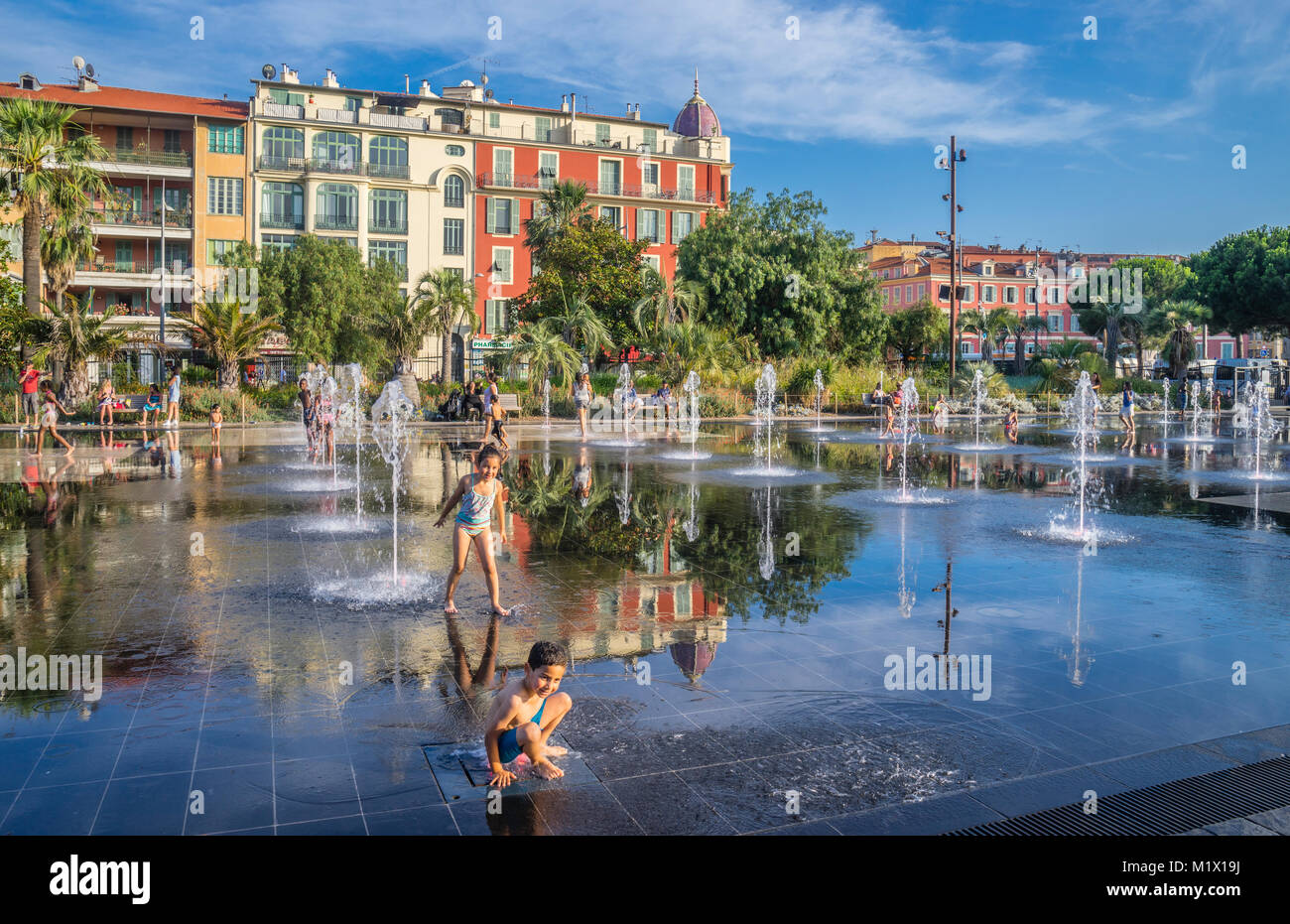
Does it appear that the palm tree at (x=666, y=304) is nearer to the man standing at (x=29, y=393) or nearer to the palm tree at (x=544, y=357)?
the palm tree at (x=544, y=357)

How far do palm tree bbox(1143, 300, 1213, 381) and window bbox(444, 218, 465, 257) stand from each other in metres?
35.8

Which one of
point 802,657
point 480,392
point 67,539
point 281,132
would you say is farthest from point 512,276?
point 802,657

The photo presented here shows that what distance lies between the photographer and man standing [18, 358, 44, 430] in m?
26.6

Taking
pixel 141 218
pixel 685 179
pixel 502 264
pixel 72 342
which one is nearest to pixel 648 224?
pixel 685 179

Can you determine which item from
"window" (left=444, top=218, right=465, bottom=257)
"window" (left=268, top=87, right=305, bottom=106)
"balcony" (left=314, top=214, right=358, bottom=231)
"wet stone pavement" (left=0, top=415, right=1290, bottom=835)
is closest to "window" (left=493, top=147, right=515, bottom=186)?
"window" (left=444, top=218, right=465, bottom=257)

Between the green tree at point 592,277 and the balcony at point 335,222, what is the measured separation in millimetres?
10887

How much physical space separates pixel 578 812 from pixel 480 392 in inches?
1157

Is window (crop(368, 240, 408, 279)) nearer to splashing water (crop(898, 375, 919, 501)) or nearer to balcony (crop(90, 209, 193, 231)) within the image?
balcony (crop(90, 209, 193, 231))

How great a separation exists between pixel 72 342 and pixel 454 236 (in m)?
28.2

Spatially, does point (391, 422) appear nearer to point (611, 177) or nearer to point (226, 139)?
point (226, 139)

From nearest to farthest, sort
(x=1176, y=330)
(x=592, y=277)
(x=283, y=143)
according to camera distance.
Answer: (x=592, y=277) → (x=1176, y=330) → (x=283, y=143)

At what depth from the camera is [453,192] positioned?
56.2 meters

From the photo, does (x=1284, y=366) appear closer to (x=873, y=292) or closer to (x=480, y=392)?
(x=873, y=292)
